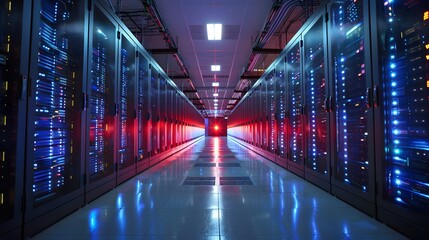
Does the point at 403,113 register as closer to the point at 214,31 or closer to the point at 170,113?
the point at 214,31

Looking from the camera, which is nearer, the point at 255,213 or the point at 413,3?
the point at 413,3

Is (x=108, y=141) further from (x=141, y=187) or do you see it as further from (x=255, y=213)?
(x=255, y=213)

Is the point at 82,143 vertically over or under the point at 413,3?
under

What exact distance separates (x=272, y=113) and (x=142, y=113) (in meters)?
2.97

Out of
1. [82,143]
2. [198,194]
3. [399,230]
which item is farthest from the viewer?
[198,194]

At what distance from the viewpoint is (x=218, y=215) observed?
2.16m

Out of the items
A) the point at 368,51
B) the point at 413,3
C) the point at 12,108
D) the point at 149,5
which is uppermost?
the point at 149,5

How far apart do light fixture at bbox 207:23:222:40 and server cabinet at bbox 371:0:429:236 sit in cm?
426

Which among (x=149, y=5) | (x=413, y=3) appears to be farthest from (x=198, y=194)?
(x=149, y=5)

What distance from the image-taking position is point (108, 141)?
3078mm

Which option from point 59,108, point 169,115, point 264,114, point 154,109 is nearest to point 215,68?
point 169,115

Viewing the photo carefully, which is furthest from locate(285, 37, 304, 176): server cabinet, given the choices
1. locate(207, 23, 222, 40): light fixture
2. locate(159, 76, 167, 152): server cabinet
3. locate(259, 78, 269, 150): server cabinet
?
locate(159, 76, 167, 152): server cabinet

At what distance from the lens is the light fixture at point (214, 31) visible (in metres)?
5.88

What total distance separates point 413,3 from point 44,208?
9.25 feet
